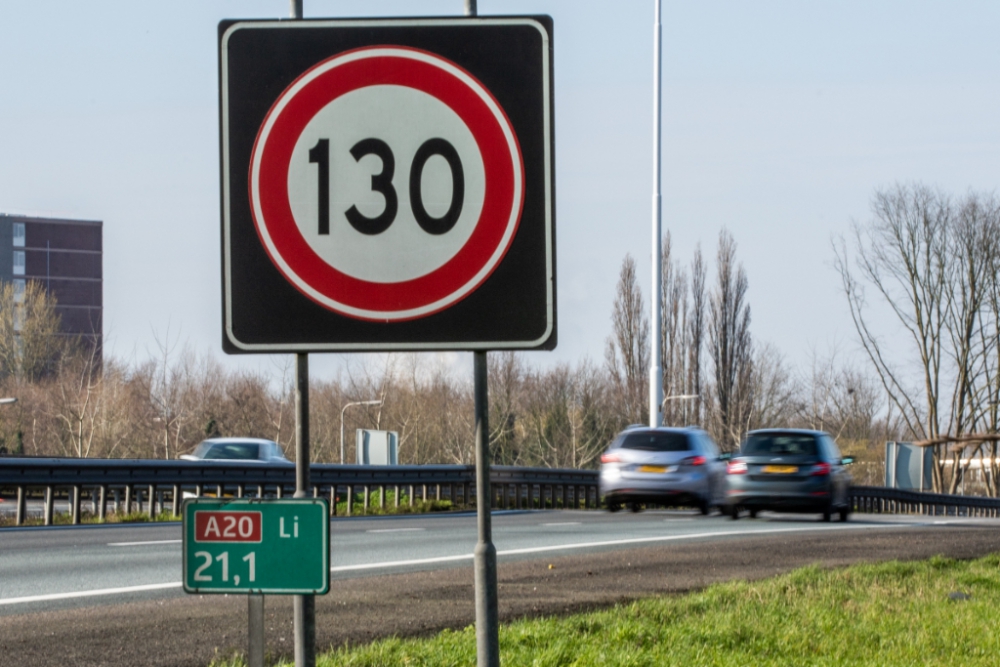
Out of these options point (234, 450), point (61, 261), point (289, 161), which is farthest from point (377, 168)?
point (61, 261)

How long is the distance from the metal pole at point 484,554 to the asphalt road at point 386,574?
4.09 m

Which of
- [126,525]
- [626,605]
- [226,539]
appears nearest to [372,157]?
[226,539]

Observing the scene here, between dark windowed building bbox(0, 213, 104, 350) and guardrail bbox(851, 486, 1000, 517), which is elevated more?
dark windowed building bbox(0, 213, 104, 350)

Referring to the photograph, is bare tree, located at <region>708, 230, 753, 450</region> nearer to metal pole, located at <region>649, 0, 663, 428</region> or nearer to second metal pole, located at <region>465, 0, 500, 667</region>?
metal pole, located at <region>649, 0, 663, 428</region>

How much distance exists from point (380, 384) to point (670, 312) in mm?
20116

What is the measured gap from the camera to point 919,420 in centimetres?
5534

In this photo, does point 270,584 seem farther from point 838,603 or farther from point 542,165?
point 838,603

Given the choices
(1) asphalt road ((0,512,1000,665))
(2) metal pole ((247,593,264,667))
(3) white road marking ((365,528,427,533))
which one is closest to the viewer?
(2) metal pole ((247,593,264,667))

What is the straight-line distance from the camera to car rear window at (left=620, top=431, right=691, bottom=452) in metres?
21.5

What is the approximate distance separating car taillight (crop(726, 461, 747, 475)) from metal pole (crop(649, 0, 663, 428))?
10.2m

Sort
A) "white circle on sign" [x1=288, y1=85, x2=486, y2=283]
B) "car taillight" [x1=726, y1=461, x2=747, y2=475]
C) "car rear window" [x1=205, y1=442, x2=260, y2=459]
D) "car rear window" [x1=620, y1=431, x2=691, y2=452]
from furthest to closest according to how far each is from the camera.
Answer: "car rear window" [x1=205, y1=442, x2=260, y2=459]
"car rear window" [x1=620, y1=431, x2=691, y2=452]
"car taillight" [x1=726, y1=461, x2=747, y2=475]
"white circle on sign" [x1=288, y1=85, x2=486, y2=283]

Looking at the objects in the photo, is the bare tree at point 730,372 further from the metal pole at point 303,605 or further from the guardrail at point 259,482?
the metal pole at point 303,605

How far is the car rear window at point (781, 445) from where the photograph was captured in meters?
21.1

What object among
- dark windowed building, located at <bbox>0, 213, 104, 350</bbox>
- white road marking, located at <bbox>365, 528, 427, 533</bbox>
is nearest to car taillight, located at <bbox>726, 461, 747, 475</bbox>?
white road marking, located at <bbox>365, 528, 427, 533</bbox>
